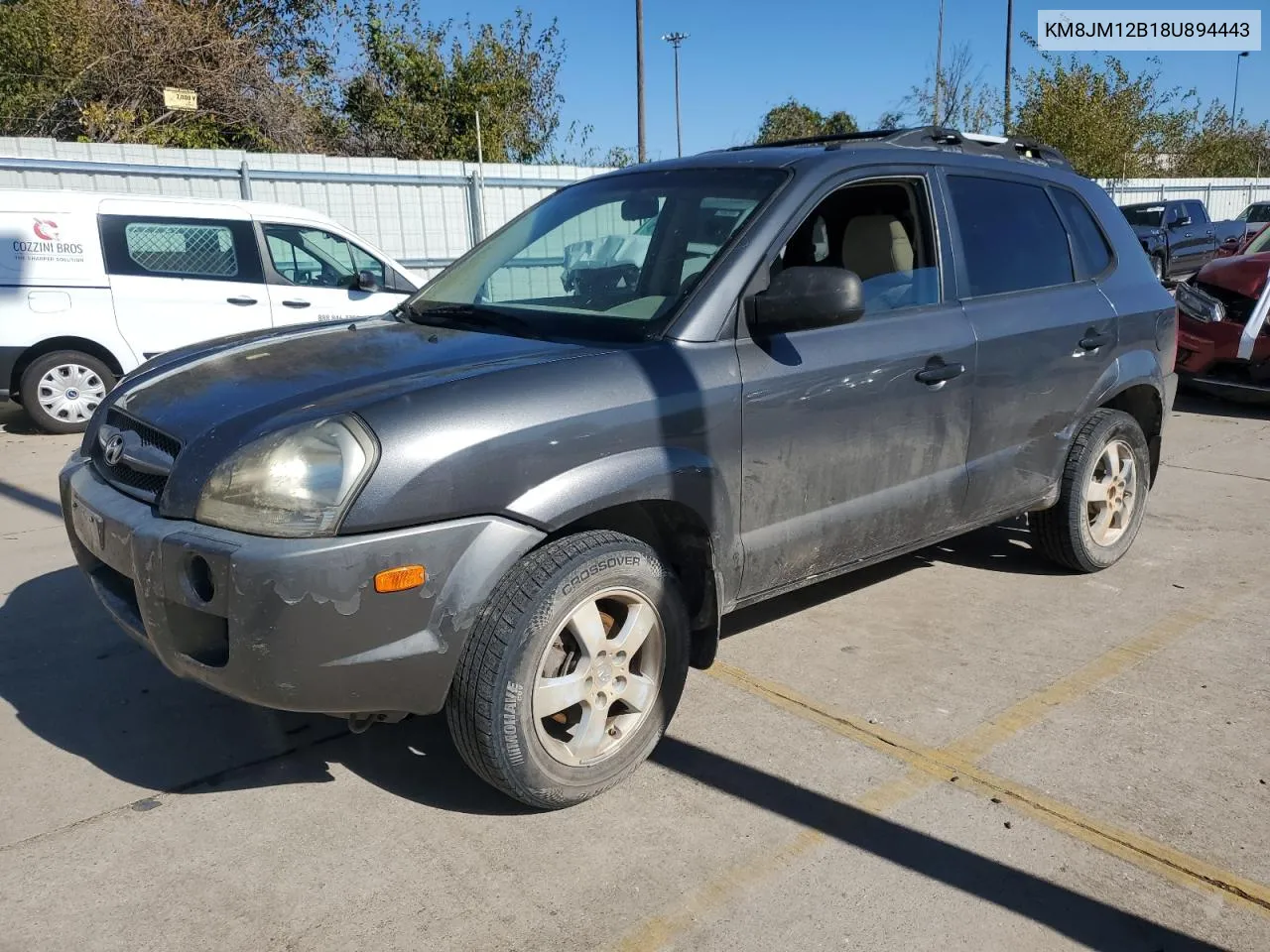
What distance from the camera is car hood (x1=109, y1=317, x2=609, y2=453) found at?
2717 mm

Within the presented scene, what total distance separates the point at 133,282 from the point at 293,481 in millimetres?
6906

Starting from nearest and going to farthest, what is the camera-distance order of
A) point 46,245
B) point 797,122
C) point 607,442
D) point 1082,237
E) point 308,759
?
point 607,442
point 308,759
point 1082,237
point 46,245
point 797,122

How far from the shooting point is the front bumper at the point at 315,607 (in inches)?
97.5

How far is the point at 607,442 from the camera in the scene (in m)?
2.88

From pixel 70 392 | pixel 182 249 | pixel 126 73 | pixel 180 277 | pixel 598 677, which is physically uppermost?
pixel 126 73

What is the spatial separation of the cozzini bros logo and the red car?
8.60 metres

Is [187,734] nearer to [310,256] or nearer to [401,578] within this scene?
[401,578]

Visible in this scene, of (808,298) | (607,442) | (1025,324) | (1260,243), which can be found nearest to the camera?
(607,442)

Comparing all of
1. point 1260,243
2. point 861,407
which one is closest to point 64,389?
point 861,407

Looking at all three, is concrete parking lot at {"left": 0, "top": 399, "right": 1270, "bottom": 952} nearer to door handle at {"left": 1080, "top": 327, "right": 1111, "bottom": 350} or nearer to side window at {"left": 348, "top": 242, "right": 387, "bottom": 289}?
door handle at {"left": 1080, "top": 327, "right": 1111, "bottom": 350}

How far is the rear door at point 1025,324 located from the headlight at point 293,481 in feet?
7.96

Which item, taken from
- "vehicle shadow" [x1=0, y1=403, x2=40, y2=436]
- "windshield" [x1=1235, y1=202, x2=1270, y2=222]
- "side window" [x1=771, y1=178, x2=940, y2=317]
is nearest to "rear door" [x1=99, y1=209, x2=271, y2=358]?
"vehicle shadow" [x1=0, y1=403, x2=40, y2=436]

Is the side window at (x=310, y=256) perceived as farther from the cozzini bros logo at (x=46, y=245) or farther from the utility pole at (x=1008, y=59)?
the utility pole at (x=1008, y=59)

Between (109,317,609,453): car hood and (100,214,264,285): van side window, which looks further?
(100,214,264,285): van side window
